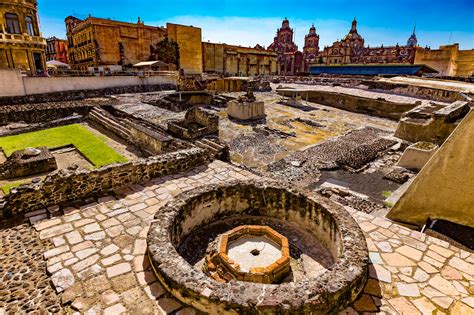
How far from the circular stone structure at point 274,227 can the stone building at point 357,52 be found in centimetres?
5295

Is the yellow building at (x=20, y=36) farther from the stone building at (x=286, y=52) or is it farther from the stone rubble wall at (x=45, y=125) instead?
the stone building at (x=286, y=52)

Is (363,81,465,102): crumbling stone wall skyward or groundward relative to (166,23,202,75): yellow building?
groundward

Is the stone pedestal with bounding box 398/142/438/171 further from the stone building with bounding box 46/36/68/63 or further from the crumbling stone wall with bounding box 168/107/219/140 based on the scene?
the stone building with bounding box 46/36/68/63

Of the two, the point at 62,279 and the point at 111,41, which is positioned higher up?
the point at 111,41

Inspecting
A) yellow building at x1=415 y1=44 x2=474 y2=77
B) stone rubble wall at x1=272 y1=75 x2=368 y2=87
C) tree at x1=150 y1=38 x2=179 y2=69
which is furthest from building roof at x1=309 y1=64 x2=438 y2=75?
tree at x1=150 y1=38 x2=179 y2=69

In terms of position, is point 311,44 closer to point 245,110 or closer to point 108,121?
point 245,110

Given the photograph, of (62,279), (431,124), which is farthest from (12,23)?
(431,124)

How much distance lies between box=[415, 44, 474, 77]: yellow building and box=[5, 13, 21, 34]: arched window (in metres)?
54.5

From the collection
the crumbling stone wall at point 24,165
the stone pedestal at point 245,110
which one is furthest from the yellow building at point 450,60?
the crumbling stone wall at point 24,165

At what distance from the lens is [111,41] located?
113 ft

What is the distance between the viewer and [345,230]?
5004 mm

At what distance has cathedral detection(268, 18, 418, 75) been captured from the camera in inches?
1960

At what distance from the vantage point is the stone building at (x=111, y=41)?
3356 centimetres

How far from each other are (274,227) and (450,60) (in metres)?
49.1
